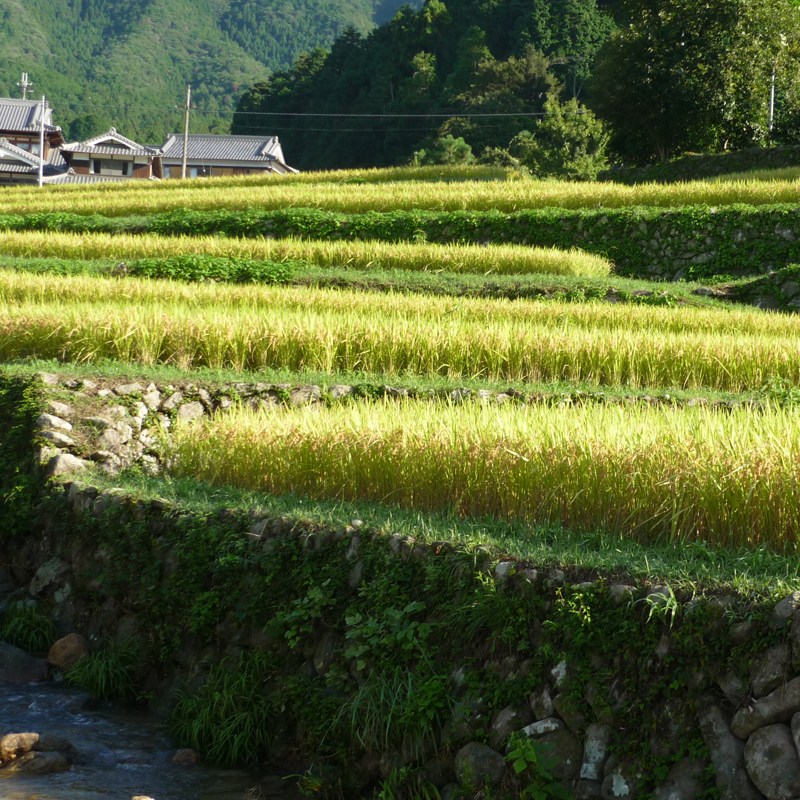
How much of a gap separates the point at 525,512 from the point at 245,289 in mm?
7396

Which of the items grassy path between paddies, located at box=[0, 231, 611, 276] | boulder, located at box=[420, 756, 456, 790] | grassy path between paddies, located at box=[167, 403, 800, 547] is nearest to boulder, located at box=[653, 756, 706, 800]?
boulder, located at box=[420, 756, 456, 790]

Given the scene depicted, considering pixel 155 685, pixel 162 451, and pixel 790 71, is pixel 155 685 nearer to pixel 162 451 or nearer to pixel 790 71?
pixel 162 451

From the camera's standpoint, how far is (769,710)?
279 cm

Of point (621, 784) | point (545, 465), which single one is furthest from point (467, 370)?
point (621, 784)

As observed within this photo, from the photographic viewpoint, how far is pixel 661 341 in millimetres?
8328

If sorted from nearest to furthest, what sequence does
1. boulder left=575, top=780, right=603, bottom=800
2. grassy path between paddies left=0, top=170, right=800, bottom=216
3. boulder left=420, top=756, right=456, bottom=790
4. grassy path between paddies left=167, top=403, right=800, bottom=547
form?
boulder left=575, top=780, right=603, bottom=800 → boulder left=420, top=756, right=456, bottom=790 → grassy path between paddies left=167, top=403, right=800, bottom=547 → grassy path between paddies left=0, top=170, right=800, bottom=216

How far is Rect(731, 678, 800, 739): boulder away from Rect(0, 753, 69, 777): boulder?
3053mm

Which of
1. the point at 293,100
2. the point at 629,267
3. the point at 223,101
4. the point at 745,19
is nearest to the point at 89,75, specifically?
the point at 223,101

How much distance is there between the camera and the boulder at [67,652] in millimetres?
5109

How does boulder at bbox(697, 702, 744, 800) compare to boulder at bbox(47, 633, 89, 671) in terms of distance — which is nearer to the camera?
boulder at bbox(697, 702, 744, 800)

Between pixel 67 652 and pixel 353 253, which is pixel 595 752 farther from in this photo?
pixel 353 253

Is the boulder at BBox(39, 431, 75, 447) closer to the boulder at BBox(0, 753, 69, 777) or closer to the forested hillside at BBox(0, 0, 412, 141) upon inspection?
the boulder at BBox(0, 753, 69, 777)

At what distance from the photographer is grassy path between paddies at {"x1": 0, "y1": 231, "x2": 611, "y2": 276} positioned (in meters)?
14.4

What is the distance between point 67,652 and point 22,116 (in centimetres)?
6064
